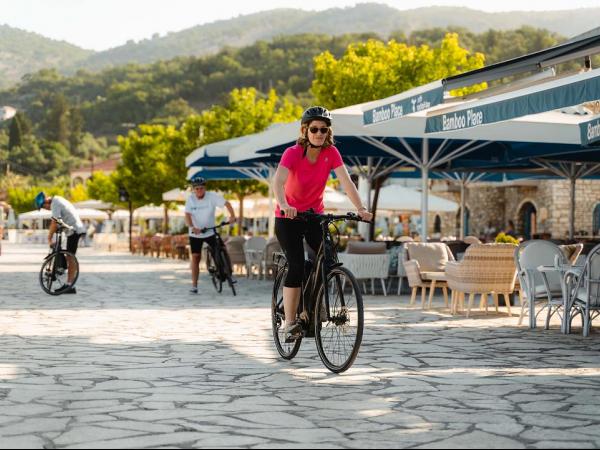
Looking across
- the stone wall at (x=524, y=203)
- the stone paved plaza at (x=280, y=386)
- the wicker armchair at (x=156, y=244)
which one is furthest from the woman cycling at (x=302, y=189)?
the stone wall at (x=524, y=203)

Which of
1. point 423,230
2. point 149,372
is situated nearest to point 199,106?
point 423,230

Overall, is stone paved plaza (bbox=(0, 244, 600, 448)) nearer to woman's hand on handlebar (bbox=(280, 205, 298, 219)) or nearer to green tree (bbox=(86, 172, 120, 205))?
woman's hand on handlebar (bbox=(280, 205, 298, 219))

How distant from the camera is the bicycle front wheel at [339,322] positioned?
6141 mm

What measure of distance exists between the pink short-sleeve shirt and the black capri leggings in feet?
0.35

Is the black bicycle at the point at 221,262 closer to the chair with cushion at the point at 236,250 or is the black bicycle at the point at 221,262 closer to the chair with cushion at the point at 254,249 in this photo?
the chair with cushion at the point at 254,249

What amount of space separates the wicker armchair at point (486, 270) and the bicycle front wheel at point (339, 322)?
13.9 feet

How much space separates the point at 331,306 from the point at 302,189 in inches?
33.2

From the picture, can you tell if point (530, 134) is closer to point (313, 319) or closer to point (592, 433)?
point (313, 319)

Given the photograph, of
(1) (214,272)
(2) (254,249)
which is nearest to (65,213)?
(1) (214,272)

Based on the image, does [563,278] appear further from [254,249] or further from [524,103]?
[254,249]

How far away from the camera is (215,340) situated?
8266mm

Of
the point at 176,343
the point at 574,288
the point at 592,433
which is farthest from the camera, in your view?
the point at 574,288

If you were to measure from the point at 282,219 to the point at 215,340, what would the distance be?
2.07 meters

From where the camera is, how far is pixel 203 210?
44.3 feet
